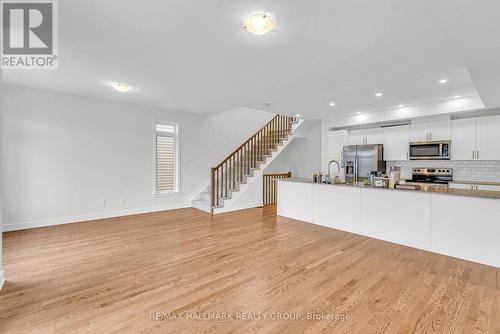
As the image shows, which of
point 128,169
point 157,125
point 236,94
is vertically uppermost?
point 236,94

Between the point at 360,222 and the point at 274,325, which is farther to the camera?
the point at 360,222

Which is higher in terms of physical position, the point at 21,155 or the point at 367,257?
the point at 21,155

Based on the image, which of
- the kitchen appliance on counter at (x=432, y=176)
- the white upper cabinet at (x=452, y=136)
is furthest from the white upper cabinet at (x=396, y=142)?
the kitchen appliance on counter at (x=432, y=176)

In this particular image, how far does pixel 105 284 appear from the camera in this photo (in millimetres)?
2365

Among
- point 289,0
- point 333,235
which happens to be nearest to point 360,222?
point 333,235

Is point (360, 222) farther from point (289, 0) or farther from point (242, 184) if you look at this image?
point (289, 0)

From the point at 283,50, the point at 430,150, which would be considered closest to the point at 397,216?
the point at 430,150

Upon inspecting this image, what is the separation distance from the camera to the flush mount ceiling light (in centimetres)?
200

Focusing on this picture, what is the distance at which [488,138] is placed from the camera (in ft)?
14.1

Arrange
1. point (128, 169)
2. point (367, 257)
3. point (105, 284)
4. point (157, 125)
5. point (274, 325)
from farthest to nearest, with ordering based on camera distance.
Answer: point (157, 125)
point (128, 169)
point (367, 257)
point (105, 284)
point (274, 325)

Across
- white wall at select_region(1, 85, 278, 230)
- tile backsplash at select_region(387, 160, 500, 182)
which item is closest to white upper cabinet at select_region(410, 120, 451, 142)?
tile backsplash at select_region(387, 160, 500, 182)

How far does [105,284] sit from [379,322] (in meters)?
2.58

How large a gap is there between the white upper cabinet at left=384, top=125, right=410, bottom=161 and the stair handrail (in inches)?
114

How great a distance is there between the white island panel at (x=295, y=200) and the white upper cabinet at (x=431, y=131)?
2.71 m
